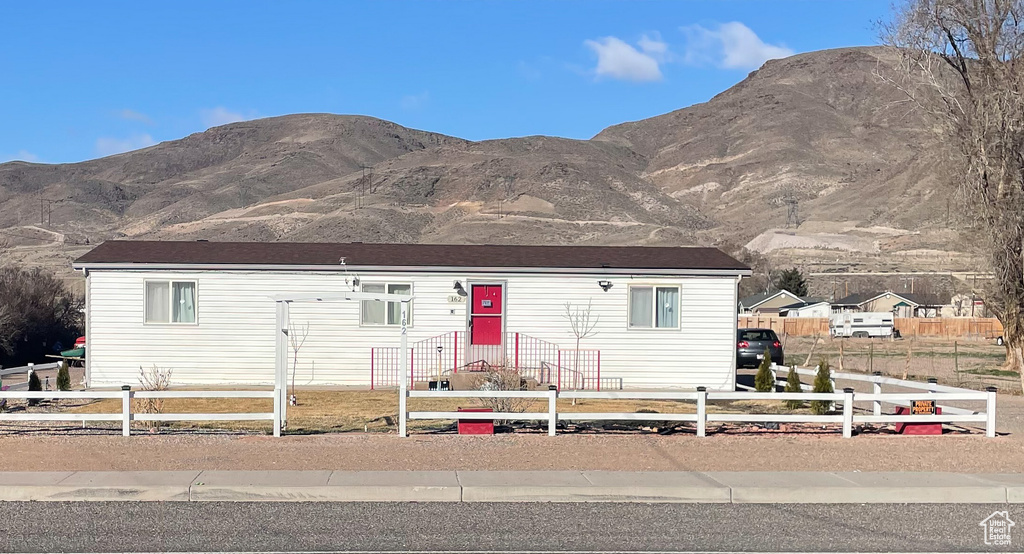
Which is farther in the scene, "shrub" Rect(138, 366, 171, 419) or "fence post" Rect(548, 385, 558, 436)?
"shrub" Rect(138, 366, 171, 419)

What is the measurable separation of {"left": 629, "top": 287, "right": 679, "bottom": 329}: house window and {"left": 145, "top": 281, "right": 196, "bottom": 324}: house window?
9.96 metres

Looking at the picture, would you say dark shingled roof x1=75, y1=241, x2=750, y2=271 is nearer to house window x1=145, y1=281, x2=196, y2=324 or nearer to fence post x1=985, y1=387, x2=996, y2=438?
house window x1=145, y1=281, x2=196, y2=324

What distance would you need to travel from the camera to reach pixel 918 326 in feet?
206

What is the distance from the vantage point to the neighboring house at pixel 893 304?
7656 centimetres

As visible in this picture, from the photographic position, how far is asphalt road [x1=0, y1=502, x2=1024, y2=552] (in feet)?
27.7

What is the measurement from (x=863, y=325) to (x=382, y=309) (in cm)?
4560

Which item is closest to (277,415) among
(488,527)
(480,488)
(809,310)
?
(480,488)

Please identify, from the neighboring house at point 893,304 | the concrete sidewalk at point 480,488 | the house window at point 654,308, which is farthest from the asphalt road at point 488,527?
the neighboring house at point 893,304

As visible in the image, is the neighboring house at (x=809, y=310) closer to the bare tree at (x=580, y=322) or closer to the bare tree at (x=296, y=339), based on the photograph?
the bare tree at (x=580, y=322)

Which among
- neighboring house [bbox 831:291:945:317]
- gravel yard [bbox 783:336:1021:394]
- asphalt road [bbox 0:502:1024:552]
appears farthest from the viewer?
neighboring house [bbox 831:291:945:317]

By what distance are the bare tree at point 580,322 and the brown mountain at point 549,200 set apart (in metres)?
48.0

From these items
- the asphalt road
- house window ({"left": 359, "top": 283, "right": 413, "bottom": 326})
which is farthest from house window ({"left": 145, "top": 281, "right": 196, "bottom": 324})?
Answer: the asphalt road

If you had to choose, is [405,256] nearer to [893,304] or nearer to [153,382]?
[153,382]

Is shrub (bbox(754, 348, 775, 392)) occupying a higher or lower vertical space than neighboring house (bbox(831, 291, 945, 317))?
lower
